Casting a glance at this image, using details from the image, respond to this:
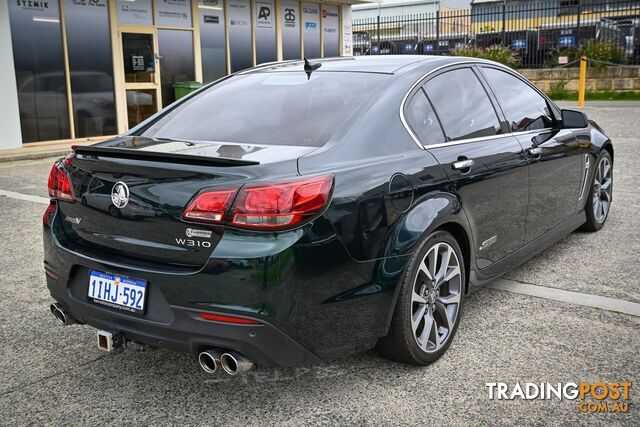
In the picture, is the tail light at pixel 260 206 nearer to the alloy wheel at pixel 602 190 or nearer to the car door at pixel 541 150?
the car door at pixel 541 150

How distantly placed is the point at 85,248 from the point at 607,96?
21904mm

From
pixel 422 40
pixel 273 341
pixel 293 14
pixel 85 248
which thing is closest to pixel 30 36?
pixel 293 14

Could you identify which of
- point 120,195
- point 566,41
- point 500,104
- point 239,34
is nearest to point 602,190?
point 500,104

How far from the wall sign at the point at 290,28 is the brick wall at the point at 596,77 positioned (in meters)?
8.70

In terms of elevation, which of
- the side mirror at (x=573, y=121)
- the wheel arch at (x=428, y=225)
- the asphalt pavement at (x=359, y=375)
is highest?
the side mirror at (x=573, y=121)

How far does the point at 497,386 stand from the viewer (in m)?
3.27

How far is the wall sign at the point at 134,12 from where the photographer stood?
14695mm

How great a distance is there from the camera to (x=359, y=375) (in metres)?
3.41

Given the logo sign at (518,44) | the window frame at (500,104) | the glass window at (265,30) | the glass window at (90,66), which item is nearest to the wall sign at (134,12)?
the glass window at (90,66)

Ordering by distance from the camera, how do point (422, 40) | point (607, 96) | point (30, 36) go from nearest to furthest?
point (30, 36)
point (607, 96)
point (422, 40)

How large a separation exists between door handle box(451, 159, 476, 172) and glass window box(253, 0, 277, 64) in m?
15.4

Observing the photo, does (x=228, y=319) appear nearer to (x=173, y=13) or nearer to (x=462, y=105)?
(x=462, y=105)

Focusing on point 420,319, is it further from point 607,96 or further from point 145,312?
point 607,96

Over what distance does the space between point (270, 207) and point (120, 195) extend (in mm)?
730
